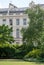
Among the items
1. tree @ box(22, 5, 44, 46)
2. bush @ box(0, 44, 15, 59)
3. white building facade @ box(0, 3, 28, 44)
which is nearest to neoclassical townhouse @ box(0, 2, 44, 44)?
white building facade @ box(0, 3, 28, 44)

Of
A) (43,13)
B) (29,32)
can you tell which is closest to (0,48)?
(29,32)

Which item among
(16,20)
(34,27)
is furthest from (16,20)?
(34,27)

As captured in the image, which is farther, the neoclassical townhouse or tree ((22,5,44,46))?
the neoclassical townhouse

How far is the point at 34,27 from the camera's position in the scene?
48.8 meters

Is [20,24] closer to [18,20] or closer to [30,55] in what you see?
[18,20]

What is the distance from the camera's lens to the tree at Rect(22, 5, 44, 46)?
48.8 m

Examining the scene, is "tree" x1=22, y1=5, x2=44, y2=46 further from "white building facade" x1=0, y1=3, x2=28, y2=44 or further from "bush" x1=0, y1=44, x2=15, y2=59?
"white building facade" x1=0, y1=3, x2=28, y2=44

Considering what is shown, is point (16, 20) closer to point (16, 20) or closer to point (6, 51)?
point (16, 20)

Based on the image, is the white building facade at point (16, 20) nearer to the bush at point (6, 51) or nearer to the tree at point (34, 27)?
the bush at point (6, 51)

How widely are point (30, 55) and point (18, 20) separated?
1069 inches

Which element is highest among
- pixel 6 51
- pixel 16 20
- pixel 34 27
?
pixel 34 27

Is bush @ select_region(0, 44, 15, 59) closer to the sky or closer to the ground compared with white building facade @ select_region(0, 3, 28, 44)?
closer to the ground

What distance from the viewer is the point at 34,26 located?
48938mm

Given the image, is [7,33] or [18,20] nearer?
[7,33]
